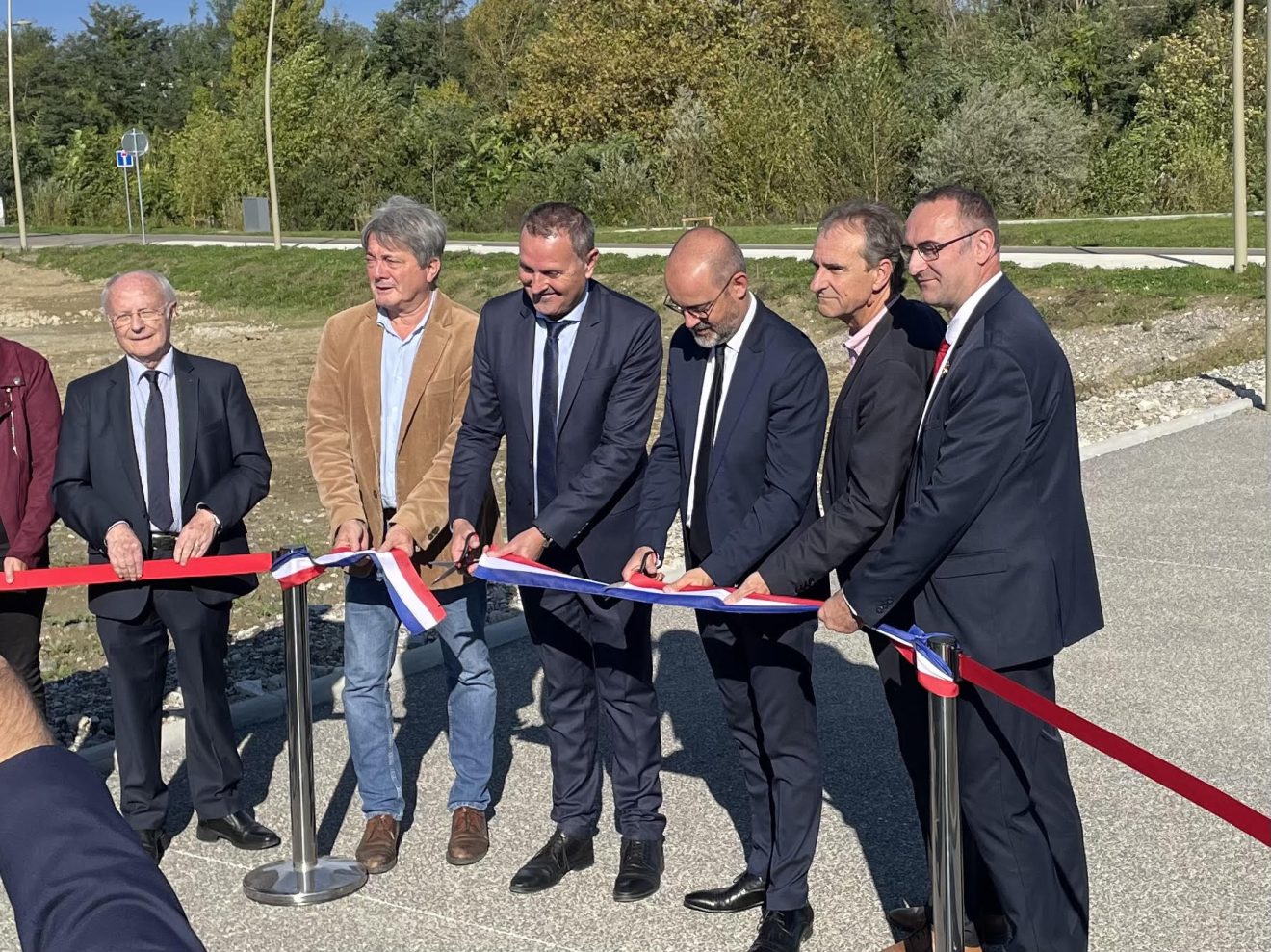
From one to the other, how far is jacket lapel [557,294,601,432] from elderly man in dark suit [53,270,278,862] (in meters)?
1.31

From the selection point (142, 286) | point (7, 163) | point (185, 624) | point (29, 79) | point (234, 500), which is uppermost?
point (29, 79)

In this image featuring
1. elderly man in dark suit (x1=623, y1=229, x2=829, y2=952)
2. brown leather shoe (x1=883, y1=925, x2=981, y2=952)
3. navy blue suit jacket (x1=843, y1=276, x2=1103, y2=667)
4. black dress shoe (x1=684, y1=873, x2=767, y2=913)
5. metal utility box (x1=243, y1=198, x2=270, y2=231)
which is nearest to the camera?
navy blue suit jacket (x1=843, y1=276, x2=1103, y2=667)

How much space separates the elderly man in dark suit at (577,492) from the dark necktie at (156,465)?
105 cm

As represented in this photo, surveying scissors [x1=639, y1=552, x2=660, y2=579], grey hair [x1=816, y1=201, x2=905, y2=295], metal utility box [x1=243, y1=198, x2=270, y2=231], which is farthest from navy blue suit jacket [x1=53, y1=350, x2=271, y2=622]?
metal utility box [x1=243, y1=198, x2=270, y2=231]

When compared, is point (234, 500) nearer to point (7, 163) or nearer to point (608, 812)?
point (608, 812)

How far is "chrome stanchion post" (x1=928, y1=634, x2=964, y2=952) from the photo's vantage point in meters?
4.28

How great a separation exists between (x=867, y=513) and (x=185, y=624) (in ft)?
8.62

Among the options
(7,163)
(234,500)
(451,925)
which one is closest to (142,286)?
(234,500)

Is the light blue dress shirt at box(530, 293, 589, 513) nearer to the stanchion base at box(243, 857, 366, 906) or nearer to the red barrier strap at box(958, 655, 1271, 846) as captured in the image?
the stanchion base at box(243, 857, 366, 906)

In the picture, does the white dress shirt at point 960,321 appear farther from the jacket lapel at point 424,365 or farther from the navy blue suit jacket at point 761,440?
the jacket lapel at point 424,365

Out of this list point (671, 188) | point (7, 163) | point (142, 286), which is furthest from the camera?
point (7, 163)

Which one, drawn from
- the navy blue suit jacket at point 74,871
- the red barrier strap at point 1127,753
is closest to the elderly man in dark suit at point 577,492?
the red barrier strap at point 1127,753

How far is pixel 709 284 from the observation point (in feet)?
16.3

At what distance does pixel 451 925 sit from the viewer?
5293 millimetres
